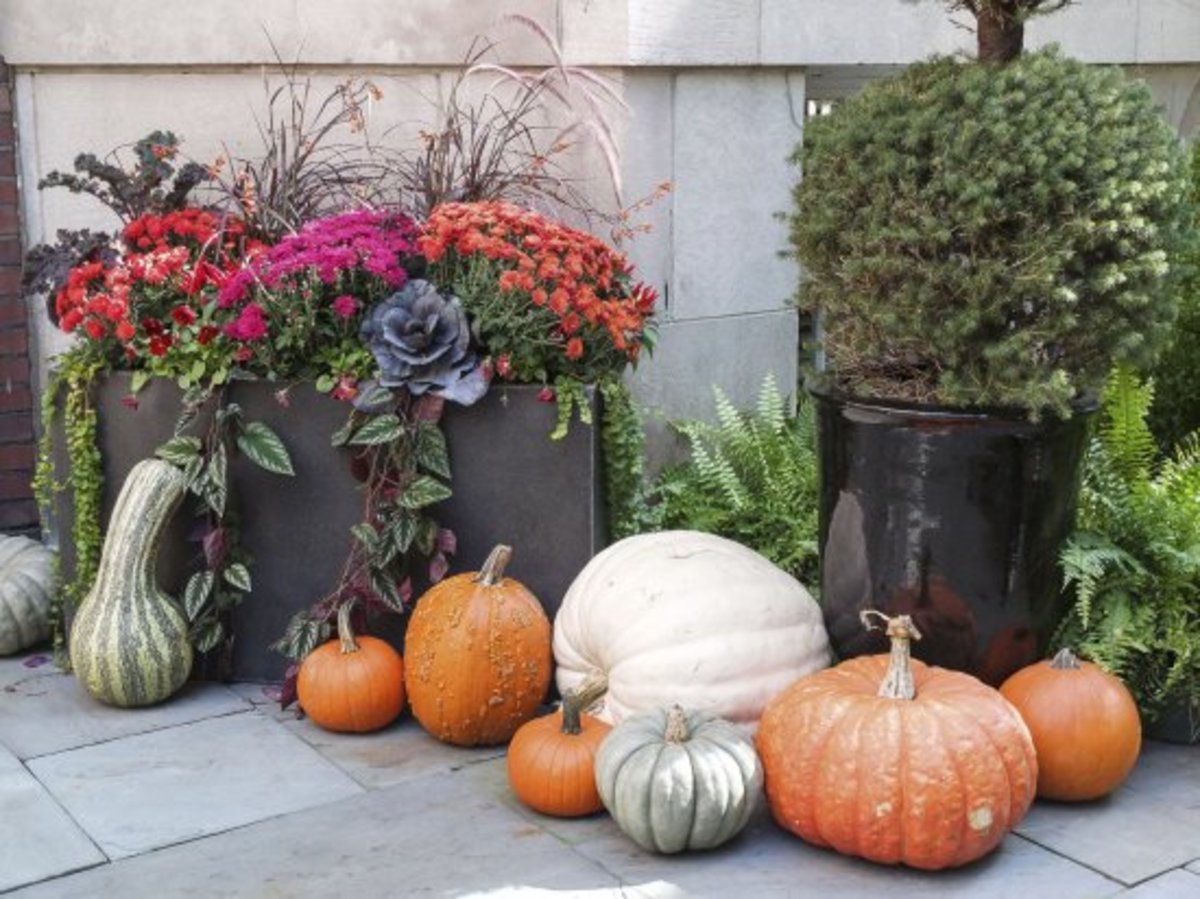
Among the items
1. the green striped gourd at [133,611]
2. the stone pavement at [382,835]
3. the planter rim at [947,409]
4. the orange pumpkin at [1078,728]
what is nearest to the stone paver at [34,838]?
the stone pavement at [382,835]

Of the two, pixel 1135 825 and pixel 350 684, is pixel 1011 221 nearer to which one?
pixel 1135 825

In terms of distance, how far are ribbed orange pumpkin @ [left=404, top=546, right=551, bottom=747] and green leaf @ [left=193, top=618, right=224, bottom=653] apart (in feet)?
2.13

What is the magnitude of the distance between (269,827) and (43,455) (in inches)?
68.2

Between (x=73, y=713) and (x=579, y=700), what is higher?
(x=579, y=700)

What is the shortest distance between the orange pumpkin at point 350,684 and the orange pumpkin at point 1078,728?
163cm

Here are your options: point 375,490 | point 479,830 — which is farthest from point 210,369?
point 479,830

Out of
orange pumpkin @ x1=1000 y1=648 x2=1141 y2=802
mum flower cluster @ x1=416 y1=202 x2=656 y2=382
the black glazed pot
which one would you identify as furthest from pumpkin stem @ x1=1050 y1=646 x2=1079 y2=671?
mum flower cluster @ x1=416 y1=202 x2=656 y2=382

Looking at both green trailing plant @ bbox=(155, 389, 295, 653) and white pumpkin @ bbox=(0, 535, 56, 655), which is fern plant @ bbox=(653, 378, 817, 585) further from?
white pumpkin @ bbox=(0, 535, 56, 655)

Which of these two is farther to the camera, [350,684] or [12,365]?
[12,365]

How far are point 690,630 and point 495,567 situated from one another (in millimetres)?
581

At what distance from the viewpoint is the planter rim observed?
3814 mm

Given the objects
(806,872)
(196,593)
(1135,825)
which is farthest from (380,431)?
(1135,825)

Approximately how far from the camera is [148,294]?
4.51 metres

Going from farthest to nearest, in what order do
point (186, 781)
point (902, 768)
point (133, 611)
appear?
point (133, 611) → point (186, 781) → point (902, 768)
